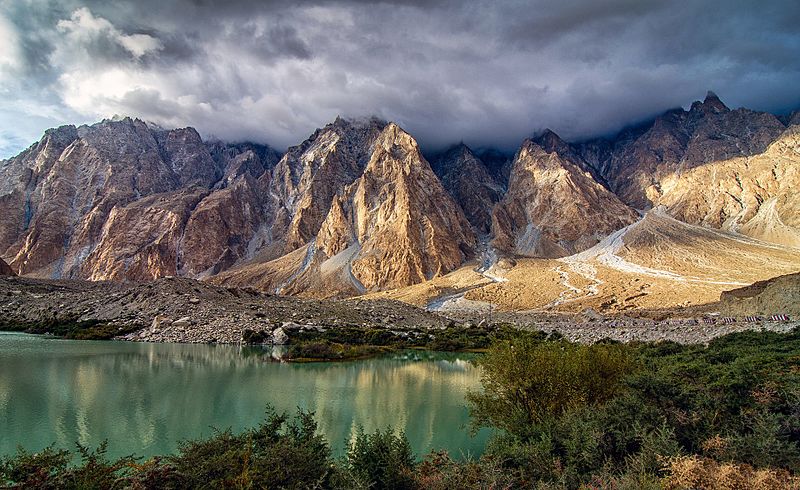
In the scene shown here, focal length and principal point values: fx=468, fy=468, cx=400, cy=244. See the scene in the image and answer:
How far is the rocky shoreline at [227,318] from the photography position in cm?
4488

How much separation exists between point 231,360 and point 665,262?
112m

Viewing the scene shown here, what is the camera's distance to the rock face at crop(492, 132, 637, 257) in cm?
15425

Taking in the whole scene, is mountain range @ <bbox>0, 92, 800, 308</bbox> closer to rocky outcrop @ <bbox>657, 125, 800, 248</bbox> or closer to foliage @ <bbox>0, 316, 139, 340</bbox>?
rocky outcrop @ <bbox>657, 125, 800, 248</bbox>

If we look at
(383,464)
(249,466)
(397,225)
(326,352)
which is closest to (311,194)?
(397,225)

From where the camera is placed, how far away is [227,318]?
49.5 meters

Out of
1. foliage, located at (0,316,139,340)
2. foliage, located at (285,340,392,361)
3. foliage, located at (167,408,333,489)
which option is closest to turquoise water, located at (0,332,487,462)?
foliage, located at (285,340,392,361)

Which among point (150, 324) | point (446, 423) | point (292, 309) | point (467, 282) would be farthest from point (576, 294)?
point (446, 423)

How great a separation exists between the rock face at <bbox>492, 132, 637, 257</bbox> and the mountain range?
24.7 inches

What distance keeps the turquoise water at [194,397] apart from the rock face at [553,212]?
127 meters

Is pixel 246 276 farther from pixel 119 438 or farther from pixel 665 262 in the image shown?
pixel 119 438

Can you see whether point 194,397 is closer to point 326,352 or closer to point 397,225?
point 326,352

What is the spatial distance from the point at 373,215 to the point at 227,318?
4206 inches

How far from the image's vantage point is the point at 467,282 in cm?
11519

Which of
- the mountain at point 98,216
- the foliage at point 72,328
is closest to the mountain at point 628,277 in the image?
the foliage at point 72,328
